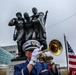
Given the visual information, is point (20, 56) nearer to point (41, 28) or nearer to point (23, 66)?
point (41, 28)

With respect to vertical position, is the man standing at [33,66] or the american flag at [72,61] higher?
the american flag at [72,61]

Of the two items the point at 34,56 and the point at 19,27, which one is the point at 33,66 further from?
the point at 19,27

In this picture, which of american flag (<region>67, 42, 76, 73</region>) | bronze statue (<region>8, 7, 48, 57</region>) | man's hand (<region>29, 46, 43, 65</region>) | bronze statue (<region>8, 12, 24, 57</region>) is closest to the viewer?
man's hand (<region>29, 46, 43, 65</region>)

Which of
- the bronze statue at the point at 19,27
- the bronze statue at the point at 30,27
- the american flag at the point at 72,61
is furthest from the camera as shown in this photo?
the bronze statue at the point at 19,27

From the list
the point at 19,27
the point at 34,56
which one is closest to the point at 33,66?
the point at 34,56

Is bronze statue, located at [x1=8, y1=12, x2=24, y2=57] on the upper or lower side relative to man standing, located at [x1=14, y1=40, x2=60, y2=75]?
upper

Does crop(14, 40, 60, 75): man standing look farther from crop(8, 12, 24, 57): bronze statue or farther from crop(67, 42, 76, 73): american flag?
crop(8, 12, 24, 57): bronze statue

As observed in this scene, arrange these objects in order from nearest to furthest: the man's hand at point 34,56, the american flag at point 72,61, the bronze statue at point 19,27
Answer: the man's hand at point 34,56 → the american flag at point 72,61 → the bronze statue at point 19,27

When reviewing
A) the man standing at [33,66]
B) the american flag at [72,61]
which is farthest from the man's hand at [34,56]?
the american flag at [72,61]

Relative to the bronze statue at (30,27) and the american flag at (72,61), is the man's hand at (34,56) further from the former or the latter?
the bronze statue at (30,27)

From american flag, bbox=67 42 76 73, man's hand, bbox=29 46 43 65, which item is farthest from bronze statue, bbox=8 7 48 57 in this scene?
man's hand, bbox=29 46 43 65

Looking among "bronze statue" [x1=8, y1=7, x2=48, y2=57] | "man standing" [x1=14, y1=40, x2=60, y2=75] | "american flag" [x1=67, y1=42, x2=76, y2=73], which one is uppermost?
"bronze statue" [x1=8, y1=7, x2=48, y2=57]

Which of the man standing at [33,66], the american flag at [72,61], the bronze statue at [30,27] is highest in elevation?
the bronze statue at [30,27]

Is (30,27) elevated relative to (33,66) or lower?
elevated
